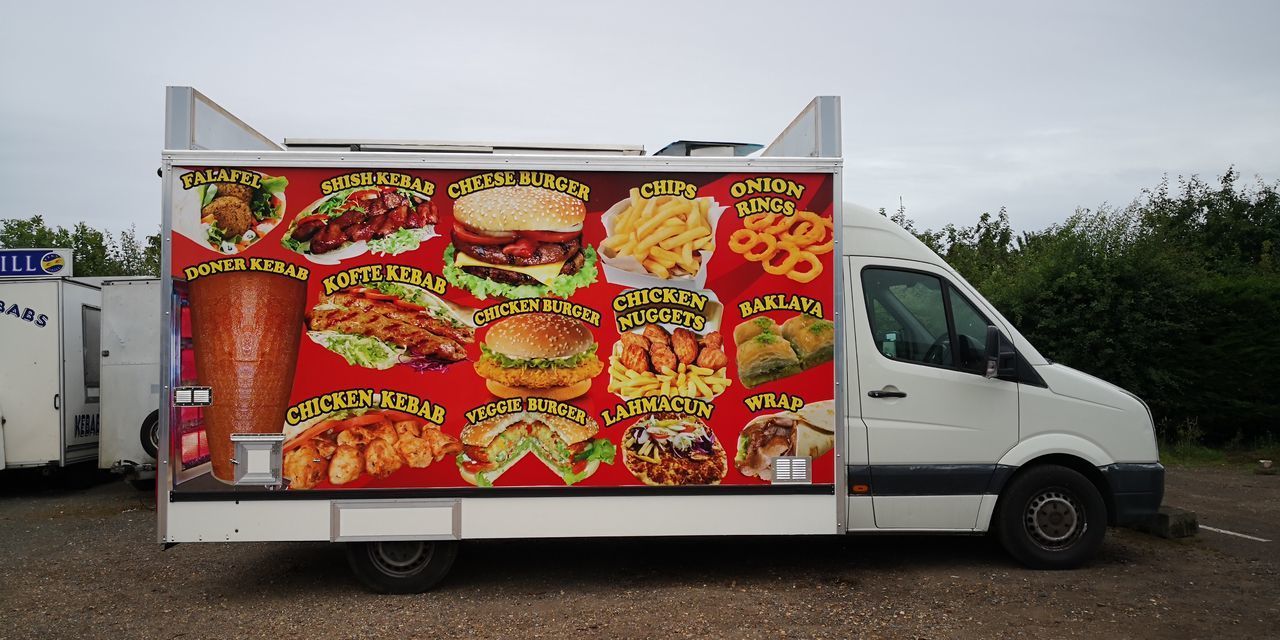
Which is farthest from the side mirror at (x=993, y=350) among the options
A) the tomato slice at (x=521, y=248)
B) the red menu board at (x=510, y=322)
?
the tomato slice at (x=521, y=248)

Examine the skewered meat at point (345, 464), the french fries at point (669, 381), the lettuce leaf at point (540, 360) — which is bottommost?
the skewered meat at point (345, 464)

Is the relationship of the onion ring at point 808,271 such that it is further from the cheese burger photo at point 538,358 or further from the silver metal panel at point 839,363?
the cheese burger photo at point 538,358

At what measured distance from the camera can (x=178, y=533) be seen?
592 cm

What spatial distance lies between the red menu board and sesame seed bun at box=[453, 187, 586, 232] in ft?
0.05

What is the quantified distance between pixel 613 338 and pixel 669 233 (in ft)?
2.65

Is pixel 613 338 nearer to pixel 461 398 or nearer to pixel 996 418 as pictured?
pixel 461 398

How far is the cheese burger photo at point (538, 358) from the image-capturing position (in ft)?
20.0

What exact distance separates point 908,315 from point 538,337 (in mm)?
2671

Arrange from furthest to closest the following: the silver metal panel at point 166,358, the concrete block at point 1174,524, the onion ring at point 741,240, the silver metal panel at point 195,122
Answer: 1. the concrete block at point 1174,524
2. the onion ring at point 741,240
3. the silver metal panel at point 195,122
4. the silver metal panel at point 166,358

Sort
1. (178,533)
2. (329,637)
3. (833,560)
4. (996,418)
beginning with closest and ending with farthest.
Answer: (329,637) < (178,533) < (996,418) < (833,560)

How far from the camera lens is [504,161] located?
6.14 metres

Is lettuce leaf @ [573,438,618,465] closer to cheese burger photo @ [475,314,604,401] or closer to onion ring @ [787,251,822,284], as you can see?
cheese burger photo @ [475,314,604,401]

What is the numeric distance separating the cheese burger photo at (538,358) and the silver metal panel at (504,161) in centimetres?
104

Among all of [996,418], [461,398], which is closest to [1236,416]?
[996,418]
